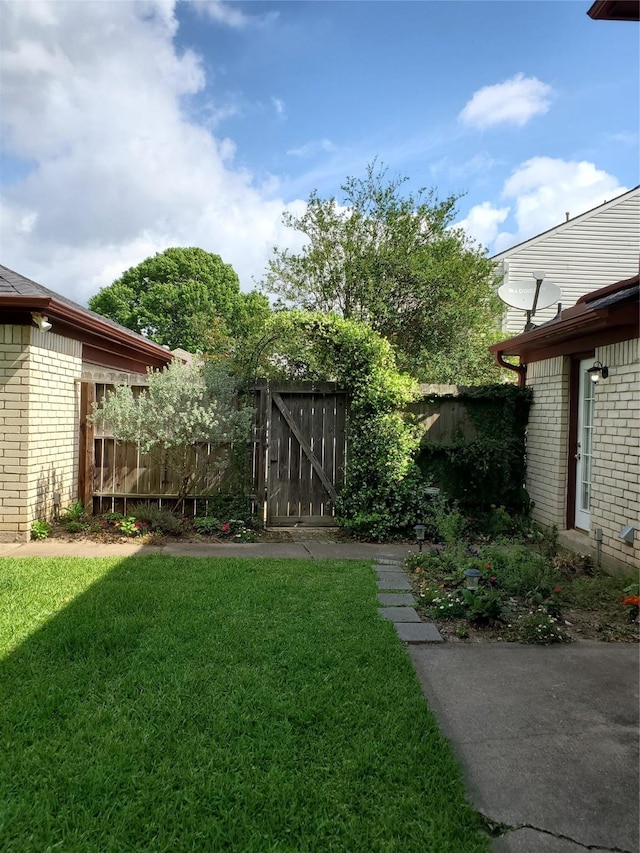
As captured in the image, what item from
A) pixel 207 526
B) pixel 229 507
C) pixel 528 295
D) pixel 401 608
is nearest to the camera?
pixel 401 608

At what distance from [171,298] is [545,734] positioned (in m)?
29.7

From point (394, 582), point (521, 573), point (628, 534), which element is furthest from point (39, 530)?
point (628, 534)

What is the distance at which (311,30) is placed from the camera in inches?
220

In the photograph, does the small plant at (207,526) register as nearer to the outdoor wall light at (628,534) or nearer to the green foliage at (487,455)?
the green foliage at (487,455)

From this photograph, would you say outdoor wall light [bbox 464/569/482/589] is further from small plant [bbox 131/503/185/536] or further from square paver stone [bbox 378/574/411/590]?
small plant [bbox 131/503/185/536]

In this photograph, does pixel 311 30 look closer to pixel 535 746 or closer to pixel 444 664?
pixel 444 664

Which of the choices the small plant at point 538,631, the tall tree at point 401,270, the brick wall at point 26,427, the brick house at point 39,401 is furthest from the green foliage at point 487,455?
the tall tree at point 401,270

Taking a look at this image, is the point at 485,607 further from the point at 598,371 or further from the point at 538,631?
the point at 598,371

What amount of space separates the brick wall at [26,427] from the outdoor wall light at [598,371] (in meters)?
6.24

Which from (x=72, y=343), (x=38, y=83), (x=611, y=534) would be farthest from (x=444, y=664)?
(x=38, y=83)

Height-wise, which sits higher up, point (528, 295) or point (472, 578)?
point (528, 295)

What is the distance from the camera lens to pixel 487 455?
6.94 metres

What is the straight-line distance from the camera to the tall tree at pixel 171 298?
29438mm

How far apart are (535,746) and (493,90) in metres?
8.14
